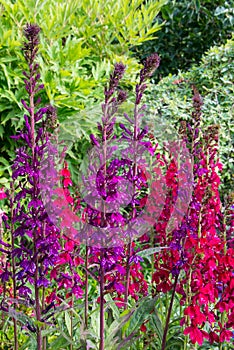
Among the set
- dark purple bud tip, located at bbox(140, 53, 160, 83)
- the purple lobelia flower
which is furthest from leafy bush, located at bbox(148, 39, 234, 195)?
the purple lobelia flower

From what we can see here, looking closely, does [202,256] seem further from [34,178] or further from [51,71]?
[51,71]

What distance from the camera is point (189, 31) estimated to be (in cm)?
774

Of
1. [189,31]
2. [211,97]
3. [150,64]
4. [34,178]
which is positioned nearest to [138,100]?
[150,64]

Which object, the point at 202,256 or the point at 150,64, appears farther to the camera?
the point at 202,256

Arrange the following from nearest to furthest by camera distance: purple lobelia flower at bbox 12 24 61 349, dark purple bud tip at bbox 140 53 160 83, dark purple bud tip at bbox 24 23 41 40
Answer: dark purple bud tip at bbox 24 23 41 40
purple lobelia flower at bbox 12 24 61 349
dark purple bud tip at bbox 140 53 160 83

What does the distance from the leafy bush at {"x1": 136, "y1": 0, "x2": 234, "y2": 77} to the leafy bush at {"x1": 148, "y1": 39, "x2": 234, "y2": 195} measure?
2.01 meters

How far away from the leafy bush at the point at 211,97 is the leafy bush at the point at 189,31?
2006mm

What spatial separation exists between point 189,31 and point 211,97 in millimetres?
2955

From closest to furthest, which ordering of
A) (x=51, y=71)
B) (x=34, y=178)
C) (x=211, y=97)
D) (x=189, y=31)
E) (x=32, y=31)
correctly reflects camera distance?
(x=32, y=31), (x=34, y=178), (x=51, y=71), (x=211, y=97), (x=189, y=31)

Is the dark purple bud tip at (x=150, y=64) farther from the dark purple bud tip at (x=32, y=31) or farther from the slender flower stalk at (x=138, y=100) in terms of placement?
the dark purple bud tip at (x=32, y=31)

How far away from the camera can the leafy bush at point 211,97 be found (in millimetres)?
4832

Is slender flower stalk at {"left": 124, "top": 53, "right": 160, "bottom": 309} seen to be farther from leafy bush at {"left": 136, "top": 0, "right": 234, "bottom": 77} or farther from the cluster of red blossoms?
leafy bush at {"left": 136, "top": 0, "right": 234, "bottom": 77}

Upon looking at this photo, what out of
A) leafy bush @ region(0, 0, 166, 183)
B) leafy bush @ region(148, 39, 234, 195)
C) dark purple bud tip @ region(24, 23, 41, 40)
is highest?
dark purple bud tip @ region(24, 23, 41, 40)

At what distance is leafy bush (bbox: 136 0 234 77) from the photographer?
7.35m
